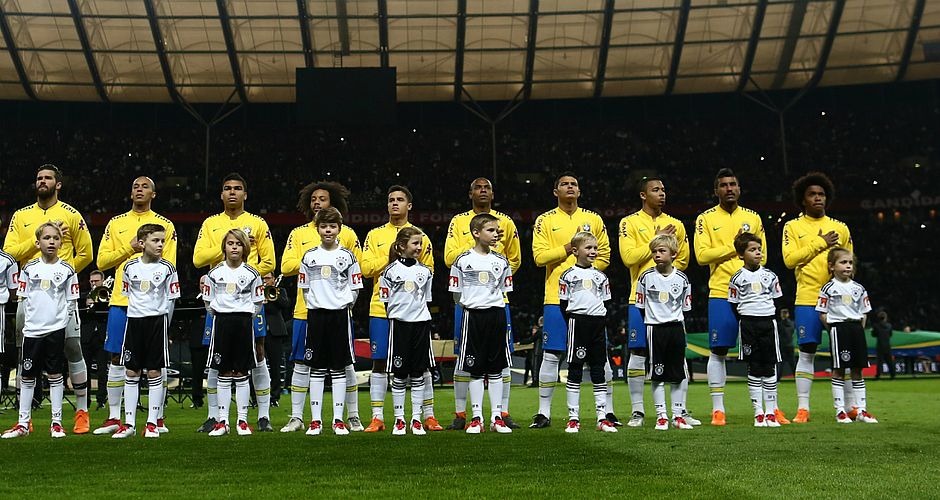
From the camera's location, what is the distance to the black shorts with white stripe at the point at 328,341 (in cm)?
786

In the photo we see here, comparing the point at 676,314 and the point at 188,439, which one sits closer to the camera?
the point at 188,439

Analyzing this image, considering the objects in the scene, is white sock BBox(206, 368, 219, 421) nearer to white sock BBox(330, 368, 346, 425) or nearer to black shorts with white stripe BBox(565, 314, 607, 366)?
white sock BBox(330, 368, 346, 425)

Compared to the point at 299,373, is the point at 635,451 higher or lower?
lower

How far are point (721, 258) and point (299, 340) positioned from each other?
4.23 meters

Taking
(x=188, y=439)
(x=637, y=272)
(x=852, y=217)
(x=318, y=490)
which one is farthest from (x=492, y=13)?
(x=318, y=490)

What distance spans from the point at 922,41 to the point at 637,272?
86.5 ft

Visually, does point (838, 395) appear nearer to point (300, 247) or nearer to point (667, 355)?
point (667, 355)

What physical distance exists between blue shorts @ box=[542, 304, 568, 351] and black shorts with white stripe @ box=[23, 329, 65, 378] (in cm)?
437

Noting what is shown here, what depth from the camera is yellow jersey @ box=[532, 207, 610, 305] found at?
860 centimetres

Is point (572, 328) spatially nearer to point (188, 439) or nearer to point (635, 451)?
point (635, 451)

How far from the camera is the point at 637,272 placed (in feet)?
29.5

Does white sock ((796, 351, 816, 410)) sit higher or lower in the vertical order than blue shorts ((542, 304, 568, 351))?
lower

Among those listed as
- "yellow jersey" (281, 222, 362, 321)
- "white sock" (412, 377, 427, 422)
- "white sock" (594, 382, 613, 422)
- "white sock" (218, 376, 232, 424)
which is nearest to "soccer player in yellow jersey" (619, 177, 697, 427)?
"white sock" (594, 382, 613, 422)

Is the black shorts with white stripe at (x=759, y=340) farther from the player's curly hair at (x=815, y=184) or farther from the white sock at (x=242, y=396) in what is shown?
the white sock at (x=242, y=396)
